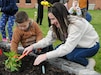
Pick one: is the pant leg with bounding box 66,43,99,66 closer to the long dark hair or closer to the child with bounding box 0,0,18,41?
the long dark hair

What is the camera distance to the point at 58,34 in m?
3.90

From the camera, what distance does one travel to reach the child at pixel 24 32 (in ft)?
13.5

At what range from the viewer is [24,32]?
4438mm

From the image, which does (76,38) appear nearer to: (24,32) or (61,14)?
(61,14)

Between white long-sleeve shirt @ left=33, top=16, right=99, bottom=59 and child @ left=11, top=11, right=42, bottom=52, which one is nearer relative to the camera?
white long-sleeve shirt @ left=33, top=16, right=99, bottom=59

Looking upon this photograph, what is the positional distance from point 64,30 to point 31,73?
0.63m

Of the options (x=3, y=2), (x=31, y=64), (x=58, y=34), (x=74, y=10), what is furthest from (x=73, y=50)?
(x=74, y=10)

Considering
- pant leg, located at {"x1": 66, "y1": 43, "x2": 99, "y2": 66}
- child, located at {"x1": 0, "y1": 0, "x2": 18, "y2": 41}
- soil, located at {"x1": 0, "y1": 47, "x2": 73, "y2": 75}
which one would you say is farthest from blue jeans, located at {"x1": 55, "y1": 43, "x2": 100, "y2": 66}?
child, located at {"x1": 0, "y1": 0, "x2": 18, "y2": 41}

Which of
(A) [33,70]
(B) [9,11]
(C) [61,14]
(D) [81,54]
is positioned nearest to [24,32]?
(A) [33,70]

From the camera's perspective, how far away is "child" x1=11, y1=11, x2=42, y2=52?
4.11m

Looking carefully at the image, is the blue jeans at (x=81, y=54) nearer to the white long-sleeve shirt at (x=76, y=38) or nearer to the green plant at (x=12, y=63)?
the white long-sleeve shirt at (x=76, y=38)

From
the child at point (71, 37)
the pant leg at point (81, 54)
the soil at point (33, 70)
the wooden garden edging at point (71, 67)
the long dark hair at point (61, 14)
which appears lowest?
the soil at point (33, 70)

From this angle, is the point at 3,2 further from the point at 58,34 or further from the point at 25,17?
the point at 58,34

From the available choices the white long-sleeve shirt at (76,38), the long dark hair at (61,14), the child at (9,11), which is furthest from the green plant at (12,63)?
the child at (9,11)
